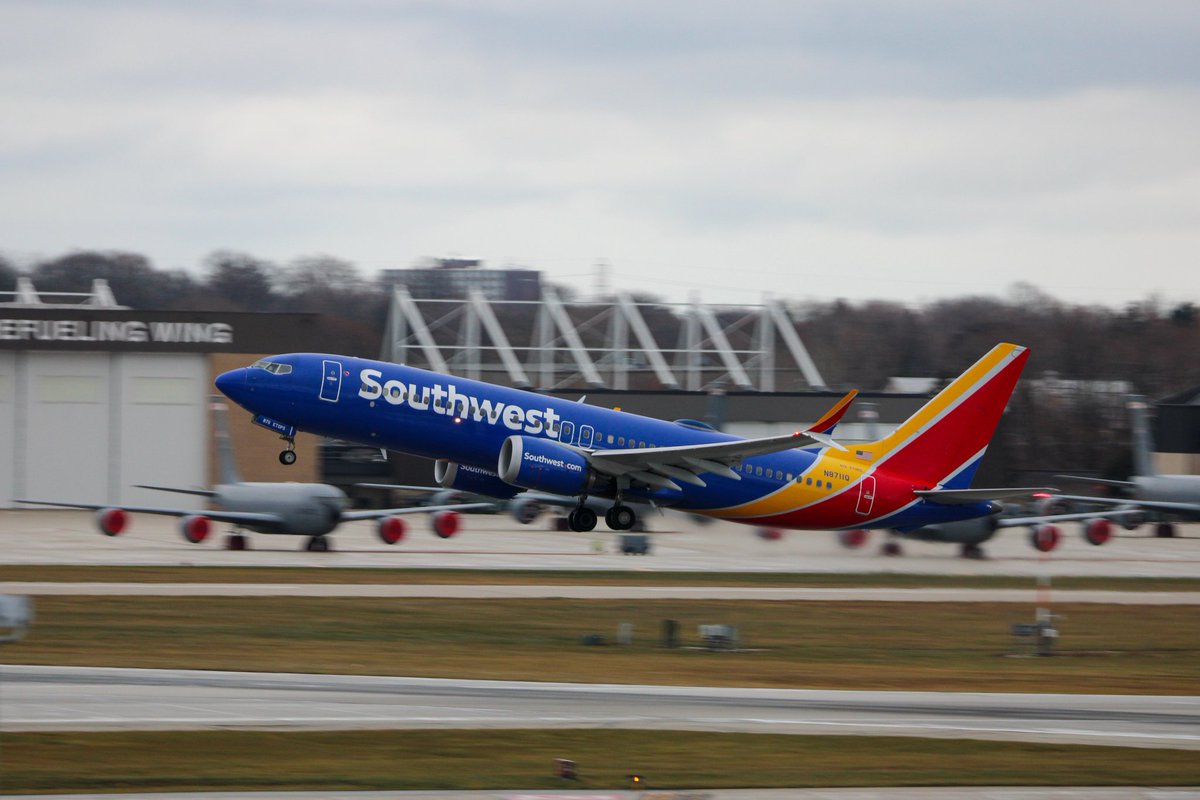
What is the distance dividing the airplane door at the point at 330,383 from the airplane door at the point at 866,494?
17204mm

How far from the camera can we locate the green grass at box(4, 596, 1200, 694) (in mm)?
27203

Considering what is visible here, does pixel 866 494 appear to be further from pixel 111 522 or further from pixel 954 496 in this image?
pixel 111 522

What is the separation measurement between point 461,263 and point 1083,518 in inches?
4504

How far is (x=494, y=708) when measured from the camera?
72.3 ft

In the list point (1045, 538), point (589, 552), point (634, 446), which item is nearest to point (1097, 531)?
point (1045, 538)

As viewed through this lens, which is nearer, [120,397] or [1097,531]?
[1097,531]

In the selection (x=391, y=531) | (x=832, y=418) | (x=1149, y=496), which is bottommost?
(x=391, y=531)

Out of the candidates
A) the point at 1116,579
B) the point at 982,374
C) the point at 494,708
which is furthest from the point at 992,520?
the point at 494,708

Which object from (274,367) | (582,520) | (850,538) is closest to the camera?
(274,367)

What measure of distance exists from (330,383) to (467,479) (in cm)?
500

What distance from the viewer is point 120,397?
78.8 meters

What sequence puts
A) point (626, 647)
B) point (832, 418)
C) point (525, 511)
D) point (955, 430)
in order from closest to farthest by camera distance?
point (626, 647), point (832, 418), point (955, 430), point (525, 511)

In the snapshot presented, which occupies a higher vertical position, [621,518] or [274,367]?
[274,367]

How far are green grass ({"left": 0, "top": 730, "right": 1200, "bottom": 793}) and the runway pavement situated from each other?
929 inches
